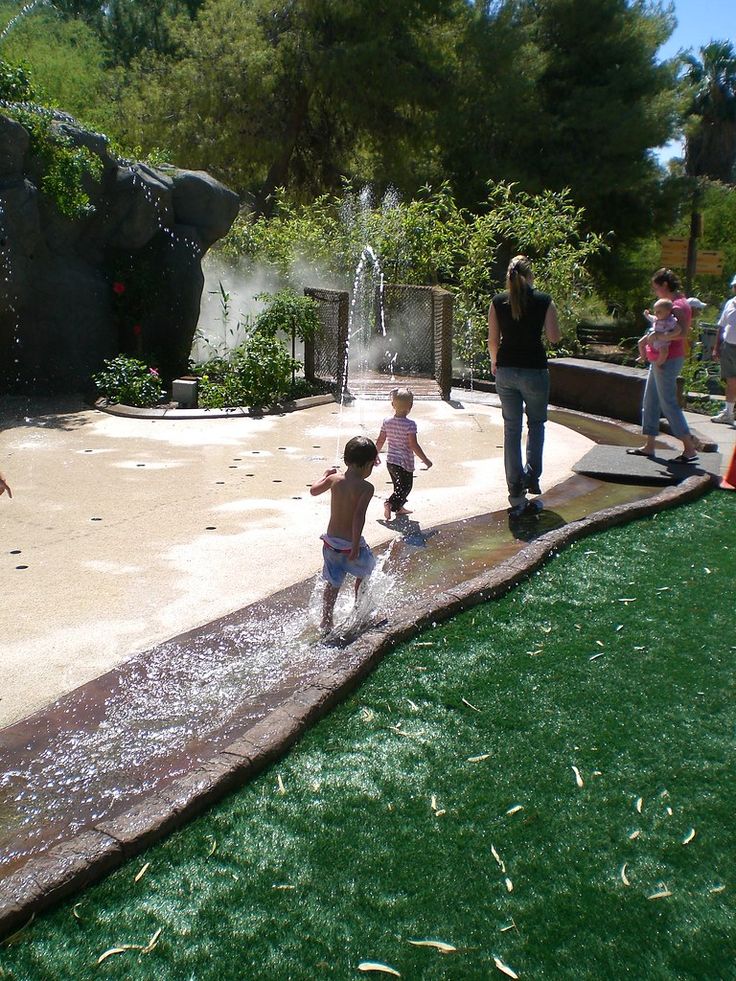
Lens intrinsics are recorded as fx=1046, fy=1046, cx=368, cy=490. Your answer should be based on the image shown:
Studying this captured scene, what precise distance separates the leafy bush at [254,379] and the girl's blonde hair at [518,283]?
5087mm

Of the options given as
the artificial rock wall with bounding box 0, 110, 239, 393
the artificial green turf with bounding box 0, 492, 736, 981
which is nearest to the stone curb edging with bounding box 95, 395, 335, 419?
the artificial rock wall with bounding box 0, 110, 239, 393

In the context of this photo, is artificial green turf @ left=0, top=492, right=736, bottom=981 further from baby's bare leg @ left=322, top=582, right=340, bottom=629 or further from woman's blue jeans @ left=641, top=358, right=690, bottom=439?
woman's blue jeans @ left=641, top=358, right=690, bottom=439

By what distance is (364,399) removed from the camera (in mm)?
12203

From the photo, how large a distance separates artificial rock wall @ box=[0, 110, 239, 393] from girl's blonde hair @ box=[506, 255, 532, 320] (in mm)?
6768

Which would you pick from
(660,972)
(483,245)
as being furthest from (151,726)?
(483,245)

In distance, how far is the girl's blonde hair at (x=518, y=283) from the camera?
20.9 ft

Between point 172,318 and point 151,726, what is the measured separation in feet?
34.0

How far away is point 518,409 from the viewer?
22.3 feet

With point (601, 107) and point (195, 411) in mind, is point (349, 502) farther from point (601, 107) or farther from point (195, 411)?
point (601, 107)

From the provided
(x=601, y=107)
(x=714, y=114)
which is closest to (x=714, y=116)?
(x=714, y=114)

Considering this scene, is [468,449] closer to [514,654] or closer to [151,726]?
[514,654]

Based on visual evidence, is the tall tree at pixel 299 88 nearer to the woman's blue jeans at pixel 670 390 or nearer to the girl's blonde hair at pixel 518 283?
the woman's blue jeans at pixel 670 390

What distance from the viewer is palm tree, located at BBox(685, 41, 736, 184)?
4956 cm

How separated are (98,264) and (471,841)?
1114cm
